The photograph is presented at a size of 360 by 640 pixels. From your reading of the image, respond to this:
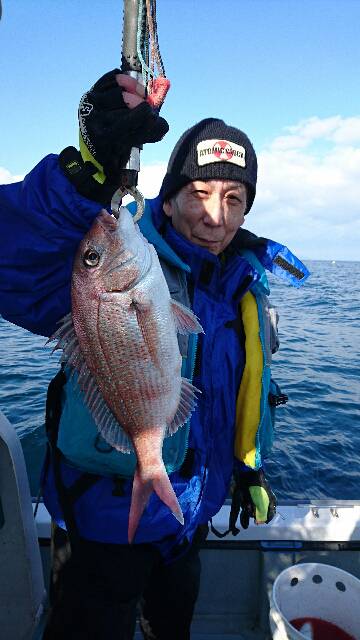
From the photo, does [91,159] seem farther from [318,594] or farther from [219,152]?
[318,594]

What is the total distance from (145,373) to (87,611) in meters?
1.22

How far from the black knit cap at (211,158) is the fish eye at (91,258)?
94 cm

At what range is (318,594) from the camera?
A: 2795 millimetres

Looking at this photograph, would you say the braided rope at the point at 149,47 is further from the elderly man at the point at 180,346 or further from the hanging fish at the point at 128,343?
the hanging fish at the point at 128,343

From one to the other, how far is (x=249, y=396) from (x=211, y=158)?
1.36m

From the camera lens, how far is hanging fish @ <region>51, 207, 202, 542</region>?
1.65 metres

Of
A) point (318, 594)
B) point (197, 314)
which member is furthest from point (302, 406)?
point (197, 314)

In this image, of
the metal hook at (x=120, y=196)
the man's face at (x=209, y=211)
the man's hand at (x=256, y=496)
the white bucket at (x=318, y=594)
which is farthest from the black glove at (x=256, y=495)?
the metal hook at (x=120, y=196)

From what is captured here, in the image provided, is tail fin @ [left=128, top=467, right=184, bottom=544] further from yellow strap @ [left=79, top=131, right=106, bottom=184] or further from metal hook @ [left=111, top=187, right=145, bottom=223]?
yellow strap @ [left=79, top=131, right=106, bottom=184]

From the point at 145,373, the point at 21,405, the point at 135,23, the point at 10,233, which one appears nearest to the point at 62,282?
the point at 10,233

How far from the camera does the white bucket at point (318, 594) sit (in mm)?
2732

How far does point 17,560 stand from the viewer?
2688mm

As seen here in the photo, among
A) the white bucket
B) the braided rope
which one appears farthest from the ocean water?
the braided rope

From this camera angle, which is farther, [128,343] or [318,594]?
[318,594]
